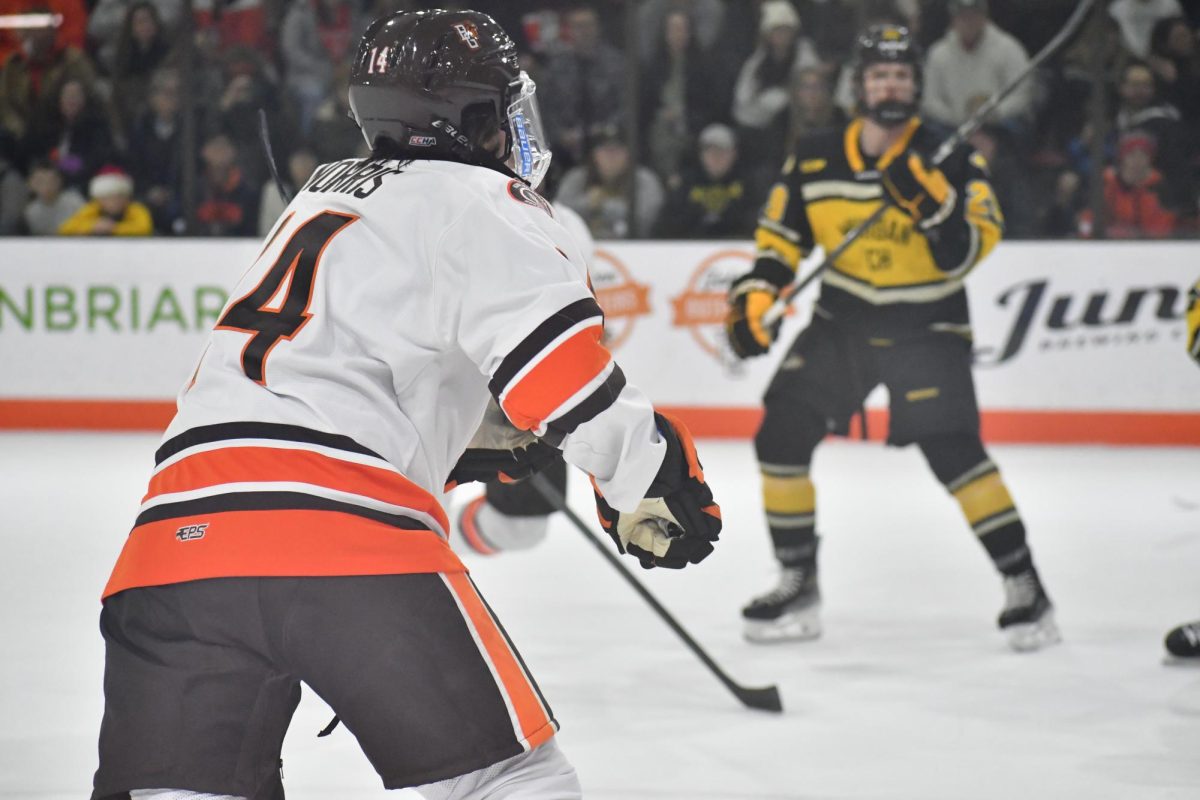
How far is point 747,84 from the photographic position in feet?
23.0

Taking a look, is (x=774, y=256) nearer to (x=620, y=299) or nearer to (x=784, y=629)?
(x=784, y=629)

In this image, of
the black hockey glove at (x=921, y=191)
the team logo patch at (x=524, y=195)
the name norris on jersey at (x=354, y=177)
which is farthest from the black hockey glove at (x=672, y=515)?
the black hockey glove at (x=921, y=191)

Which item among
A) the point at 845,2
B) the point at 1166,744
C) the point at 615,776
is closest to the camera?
the point at 615,776

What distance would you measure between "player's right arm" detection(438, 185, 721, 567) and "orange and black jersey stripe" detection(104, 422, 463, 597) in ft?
0.49

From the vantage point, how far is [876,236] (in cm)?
370

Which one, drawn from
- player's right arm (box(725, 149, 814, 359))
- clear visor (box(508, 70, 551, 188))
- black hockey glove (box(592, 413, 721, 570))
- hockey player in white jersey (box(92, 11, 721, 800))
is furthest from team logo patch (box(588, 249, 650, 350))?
hockey player in white jersey (box(92, 11, 721, 800))

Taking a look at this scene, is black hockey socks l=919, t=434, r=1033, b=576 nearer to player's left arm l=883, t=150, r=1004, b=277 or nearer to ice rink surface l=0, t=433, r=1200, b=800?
ice rink surface l=0, t=433, r=1200, b=800

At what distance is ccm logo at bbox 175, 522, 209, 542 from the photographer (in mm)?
1453

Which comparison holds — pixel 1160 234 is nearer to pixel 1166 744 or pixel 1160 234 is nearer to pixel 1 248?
pixel 1166 744

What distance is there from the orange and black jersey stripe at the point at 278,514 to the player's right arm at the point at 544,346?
15cm

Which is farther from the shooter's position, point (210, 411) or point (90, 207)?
point (90, 207)

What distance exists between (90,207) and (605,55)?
2331mm

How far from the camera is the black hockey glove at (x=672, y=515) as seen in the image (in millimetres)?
1523

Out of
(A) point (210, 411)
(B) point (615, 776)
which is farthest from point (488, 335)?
(B) point (615, 776)
